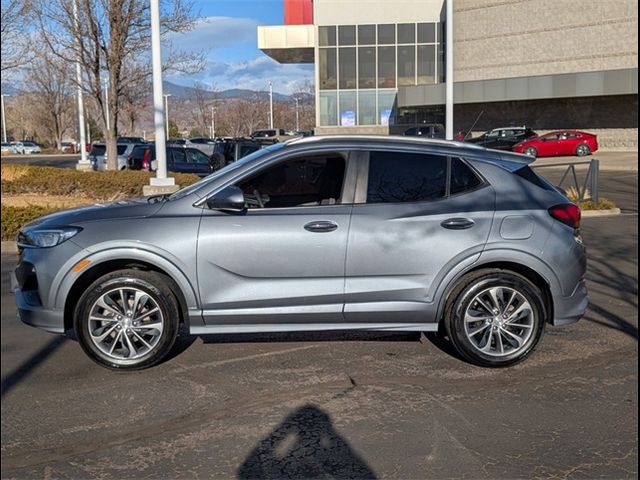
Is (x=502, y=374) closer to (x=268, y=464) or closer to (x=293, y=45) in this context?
(x=268, y=464)

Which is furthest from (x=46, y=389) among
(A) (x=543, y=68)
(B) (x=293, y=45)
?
(B) (x=293, y=45)

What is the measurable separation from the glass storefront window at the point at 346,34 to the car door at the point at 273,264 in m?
43.0

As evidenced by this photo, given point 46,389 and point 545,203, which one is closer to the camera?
point 46,389

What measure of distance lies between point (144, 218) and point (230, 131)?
32639mm

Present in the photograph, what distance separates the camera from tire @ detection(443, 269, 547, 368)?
546cm

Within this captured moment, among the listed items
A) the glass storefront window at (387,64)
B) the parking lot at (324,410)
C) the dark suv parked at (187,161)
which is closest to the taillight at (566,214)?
the parking lot at (324,410)

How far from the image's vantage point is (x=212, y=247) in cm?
527

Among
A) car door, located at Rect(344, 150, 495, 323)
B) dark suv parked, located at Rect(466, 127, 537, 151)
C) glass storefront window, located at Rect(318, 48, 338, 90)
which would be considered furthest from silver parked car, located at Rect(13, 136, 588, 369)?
glass storefront window, located at Rect(318, 48, 338, 90)

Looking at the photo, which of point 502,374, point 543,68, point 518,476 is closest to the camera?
point 518,476

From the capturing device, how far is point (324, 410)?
4.62 metres

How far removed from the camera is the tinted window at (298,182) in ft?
18.2

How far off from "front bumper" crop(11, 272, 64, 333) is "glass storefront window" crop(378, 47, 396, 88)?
4297cm

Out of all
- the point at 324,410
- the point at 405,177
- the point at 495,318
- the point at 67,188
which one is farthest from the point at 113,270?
the point at 67,188

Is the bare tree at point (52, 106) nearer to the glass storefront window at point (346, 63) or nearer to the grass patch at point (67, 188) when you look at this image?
the glass storefront window at point (346, 63)
